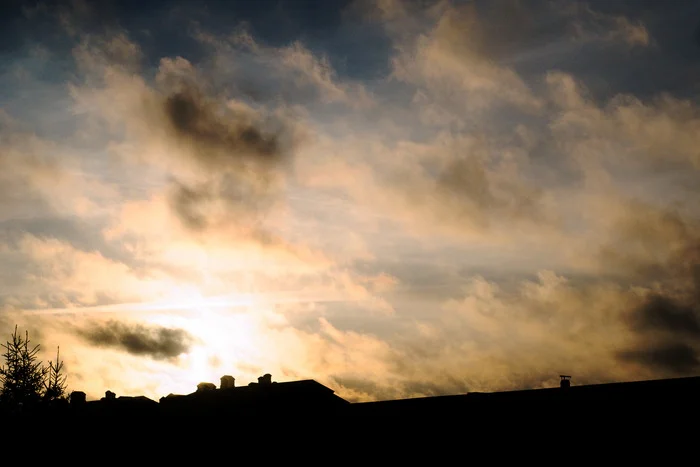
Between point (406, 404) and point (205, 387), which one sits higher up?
point (205, 387)

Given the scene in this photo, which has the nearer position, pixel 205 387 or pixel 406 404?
pixel 406 404

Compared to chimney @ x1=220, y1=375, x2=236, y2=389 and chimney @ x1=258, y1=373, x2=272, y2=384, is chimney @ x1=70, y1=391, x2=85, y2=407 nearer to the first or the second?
chimney @ x1=220, y1=375, x2=236, y2=389

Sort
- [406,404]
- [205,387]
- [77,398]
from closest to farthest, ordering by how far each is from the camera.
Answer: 1. [406,404]
2. [205,387]
3. [77,398]

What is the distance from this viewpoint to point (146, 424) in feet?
110

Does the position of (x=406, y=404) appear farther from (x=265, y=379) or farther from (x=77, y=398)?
(x=77, y=398)

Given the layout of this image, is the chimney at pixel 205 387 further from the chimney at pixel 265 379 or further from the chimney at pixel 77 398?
the chimney at pixel 77 398

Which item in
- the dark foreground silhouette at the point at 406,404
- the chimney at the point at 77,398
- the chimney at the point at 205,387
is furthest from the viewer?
the chimney at the point at 77,398

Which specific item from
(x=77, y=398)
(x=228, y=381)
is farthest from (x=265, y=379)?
(x=77, y=398)

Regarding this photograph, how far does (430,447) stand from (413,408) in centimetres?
159

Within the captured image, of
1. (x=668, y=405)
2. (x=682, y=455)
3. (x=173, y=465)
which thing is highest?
(x=668, y=405)

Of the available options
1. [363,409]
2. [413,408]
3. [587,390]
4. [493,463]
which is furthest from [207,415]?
[587,390]

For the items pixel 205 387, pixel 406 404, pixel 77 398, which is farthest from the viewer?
pixel 77 398

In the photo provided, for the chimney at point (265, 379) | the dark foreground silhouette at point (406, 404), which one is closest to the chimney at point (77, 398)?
the dark foreground silhouette at point (406, 404)

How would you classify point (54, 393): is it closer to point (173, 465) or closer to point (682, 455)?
point (173, 465)
